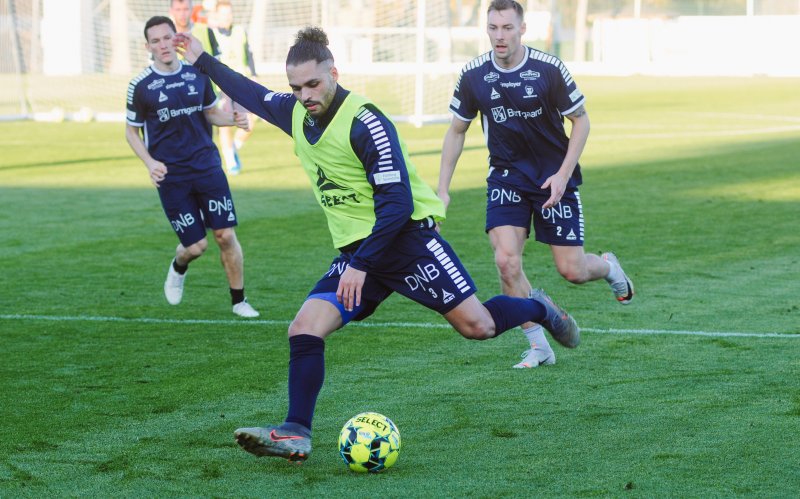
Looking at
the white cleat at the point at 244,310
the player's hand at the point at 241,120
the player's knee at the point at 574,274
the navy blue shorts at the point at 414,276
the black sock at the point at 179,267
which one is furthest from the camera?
the black sock at the point at 179,267

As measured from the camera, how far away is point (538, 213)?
782cm

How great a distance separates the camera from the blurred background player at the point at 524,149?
752 cm

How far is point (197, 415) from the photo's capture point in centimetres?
642

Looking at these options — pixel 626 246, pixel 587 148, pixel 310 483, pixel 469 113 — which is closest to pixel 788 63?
pixel 587 148

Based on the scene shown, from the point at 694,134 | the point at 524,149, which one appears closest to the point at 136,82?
the point at 524,149

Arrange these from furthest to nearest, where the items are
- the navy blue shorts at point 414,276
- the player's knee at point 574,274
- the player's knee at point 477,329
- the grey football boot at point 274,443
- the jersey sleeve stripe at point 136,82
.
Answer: the jersey sleeve stripe at point 136,82
the player's knee at point 574,274
the player's knee at point 477,329
the navy blue shorts at point 414,276
the grey football boot at point 274,443

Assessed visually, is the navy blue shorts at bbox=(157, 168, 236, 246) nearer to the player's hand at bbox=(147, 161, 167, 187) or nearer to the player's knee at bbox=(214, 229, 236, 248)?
the player's knee at bbox=(214, 229, 236, 248)

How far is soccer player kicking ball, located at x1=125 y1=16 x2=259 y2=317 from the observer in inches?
374

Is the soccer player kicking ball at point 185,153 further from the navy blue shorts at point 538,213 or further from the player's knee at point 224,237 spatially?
the navy blue shorts at point 538,213

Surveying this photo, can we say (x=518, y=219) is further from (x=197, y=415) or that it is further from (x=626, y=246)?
(x=626, y=246)

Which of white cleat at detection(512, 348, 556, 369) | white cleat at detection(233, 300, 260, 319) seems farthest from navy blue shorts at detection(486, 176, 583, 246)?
white cleat at detection(233, 300, 260, 319)

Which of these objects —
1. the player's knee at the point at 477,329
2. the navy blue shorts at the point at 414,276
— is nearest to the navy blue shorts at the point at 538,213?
the player's knee at the point at 477,329

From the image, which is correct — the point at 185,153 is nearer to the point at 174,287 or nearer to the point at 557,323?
the point at 174,287

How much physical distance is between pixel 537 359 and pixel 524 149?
1.32 metres
